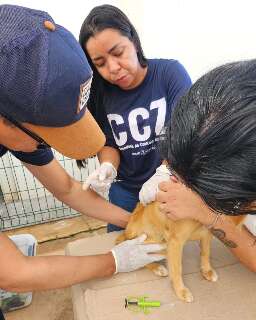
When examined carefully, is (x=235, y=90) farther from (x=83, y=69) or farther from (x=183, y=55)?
(x=183, y=55)

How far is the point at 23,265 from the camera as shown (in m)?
0.80

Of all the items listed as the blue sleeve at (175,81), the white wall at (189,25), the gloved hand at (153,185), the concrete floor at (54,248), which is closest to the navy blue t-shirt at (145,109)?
the blue sleeve at (175,81)

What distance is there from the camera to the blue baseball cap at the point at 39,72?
481 mm

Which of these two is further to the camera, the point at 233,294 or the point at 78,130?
the point at 233,294

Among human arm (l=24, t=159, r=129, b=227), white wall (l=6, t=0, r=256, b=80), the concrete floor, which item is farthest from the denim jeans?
white wall (l=6, t=0, r=256, b=80)

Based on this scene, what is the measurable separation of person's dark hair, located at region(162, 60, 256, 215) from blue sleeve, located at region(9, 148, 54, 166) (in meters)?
0.60

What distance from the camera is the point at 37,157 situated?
98 cm

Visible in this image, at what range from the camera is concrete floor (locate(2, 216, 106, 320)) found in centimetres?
156

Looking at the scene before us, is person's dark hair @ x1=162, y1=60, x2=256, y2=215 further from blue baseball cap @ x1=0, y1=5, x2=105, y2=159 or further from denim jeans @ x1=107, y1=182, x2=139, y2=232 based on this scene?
denim jeans @ x1=107, y1=182, x2=139, y2=232

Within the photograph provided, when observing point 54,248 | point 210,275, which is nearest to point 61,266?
point 210,275

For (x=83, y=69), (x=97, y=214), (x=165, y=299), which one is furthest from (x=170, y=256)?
(x=83, y=69)

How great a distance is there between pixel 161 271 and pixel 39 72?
0.76 meters

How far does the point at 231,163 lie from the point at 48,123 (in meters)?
0.32

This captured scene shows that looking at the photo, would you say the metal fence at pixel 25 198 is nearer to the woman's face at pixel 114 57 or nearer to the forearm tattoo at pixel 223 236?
the woman's face at pixel 114 57
